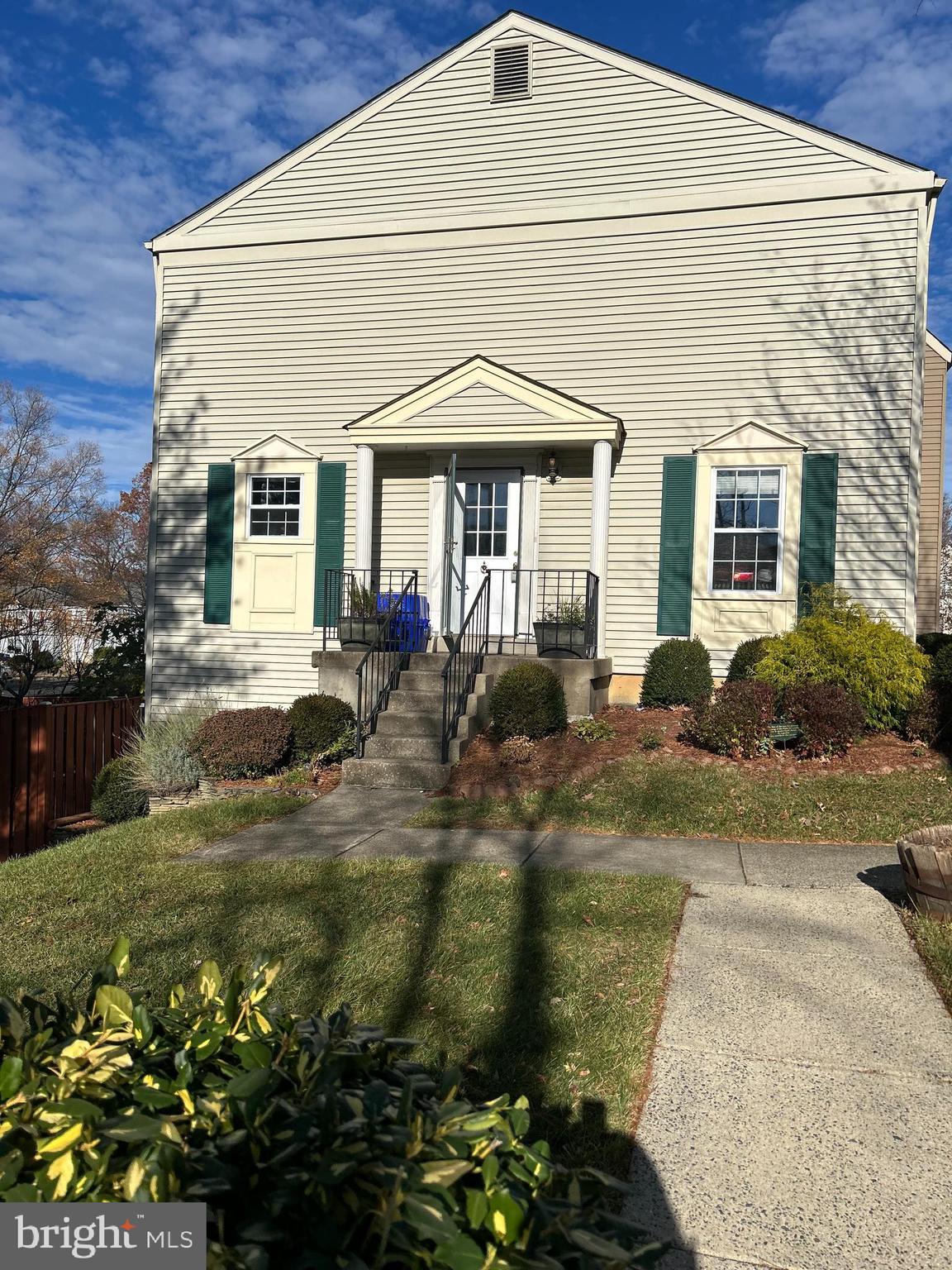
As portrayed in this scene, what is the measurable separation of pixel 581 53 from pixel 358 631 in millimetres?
7668

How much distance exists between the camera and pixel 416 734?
890 centimetres

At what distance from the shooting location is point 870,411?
10.3 meters

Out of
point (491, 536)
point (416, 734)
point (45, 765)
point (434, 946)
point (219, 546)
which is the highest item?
point (491, 536)

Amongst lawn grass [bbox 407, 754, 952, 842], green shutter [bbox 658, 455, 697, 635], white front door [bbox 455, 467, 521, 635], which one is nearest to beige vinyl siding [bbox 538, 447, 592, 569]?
white front door [bbox 455, 467, 521, 635]

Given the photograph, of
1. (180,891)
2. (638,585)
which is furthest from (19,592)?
(180,891)

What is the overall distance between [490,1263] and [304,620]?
36.7ft

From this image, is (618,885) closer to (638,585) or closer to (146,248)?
(638,585)

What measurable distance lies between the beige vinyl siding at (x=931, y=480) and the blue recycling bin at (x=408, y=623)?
25.9 feet

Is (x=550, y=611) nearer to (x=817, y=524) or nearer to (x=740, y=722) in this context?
(x=817, y=524)

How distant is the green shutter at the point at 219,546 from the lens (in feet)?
40.8

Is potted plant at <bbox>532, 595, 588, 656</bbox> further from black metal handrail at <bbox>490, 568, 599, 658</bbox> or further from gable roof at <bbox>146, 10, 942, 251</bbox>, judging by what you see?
gable roof at <bbox>146, 10, 942, 251</bbox>

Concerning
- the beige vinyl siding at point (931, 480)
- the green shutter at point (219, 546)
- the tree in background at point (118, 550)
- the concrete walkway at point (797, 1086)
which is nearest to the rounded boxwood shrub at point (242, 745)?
the green shutter at point (219, 546)

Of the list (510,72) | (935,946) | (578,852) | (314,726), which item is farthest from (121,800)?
(510,72)

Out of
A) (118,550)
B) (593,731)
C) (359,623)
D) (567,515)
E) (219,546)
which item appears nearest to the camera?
(593,731)
